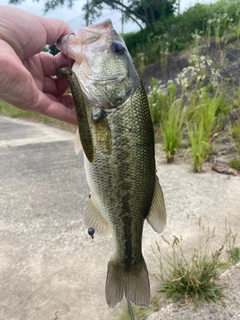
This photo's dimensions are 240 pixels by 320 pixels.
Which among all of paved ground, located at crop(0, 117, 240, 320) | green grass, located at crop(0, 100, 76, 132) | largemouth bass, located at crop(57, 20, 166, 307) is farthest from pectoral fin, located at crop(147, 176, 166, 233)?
green grass, located at crop(0, 100, 76, 132)

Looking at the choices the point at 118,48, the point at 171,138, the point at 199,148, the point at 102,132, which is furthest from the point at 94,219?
the point at 171,138

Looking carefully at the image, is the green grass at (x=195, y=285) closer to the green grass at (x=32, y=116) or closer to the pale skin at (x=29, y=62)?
the pale skin at (x=29, y=62)

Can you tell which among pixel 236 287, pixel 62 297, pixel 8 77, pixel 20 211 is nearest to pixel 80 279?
pixel 62 297

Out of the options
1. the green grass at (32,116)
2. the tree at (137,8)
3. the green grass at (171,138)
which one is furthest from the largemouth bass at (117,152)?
the tree at (137,8)

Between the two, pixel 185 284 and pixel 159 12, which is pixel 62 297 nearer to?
pixel 185 284

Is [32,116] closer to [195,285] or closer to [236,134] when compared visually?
[236,134]

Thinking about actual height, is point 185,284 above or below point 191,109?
below
